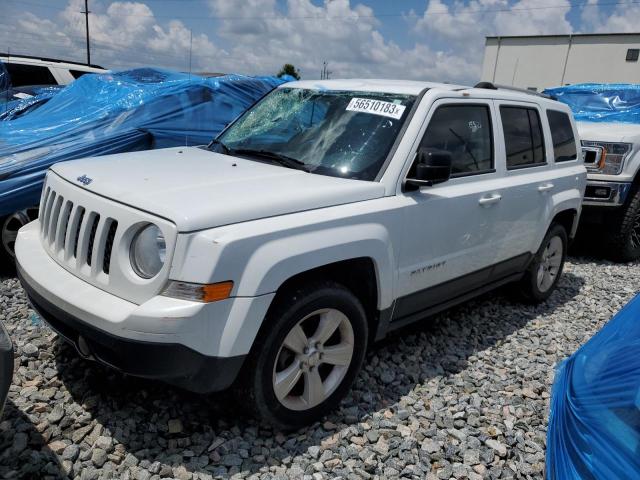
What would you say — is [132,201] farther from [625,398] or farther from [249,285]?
[625,398]

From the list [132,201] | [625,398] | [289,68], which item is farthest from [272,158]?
[289,68]

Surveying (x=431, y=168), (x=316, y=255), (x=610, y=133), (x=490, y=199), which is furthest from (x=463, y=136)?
(x=610, y=133)

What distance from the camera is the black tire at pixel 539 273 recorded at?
4641mm

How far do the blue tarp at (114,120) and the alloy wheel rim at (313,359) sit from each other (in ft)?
9.81

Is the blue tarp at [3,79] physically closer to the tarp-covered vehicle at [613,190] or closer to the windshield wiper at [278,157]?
the windshield wiper at [278,157]

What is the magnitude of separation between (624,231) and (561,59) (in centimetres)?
3506

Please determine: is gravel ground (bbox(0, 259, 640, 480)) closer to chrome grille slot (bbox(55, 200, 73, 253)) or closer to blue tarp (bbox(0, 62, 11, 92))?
chrome grille slot (bbox(55, 200, 73, 253))

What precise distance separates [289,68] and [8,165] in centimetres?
5376

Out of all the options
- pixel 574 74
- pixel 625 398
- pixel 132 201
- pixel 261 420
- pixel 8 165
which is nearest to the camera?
pixel 625 398

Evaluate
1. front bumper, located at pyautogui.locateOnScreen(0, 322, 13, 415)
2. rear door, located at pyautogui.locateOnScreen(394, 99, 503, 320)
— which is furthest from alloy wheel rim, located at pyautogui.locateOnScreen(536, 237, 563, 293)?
front bumper, located at pyautogui.locateOnScreen(0, 322, 13, 415)

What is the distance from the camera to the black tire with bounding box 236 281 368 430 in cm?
247

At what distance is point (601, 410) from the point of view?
1.72 m

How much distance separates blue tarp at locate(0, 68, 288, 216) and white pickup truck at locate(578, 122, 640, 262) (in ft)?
12.8

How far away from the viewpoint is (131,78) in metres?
6.15
